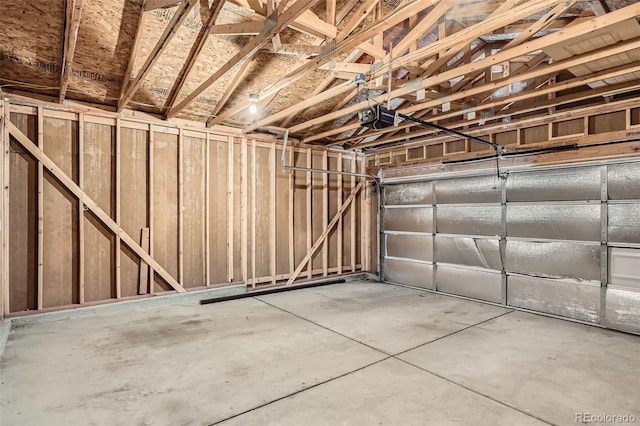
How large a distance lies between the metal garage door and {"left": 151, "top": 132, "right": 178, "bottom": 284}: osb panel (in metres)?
4.28

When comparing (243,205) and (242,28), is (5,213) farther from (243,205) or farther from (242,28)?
(242,28)

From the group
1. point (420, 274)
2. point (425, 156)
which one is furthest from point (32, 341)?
point (425, 156)

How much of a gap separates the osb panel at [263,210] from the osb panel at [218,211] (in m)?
0.59

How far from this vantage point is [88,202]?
4.71 m

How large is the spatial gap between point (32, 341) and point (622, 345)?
254 inches

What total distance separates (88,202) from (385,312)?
4473mm

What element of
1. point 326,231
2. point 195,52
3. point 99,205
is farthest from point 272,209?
point 195,52

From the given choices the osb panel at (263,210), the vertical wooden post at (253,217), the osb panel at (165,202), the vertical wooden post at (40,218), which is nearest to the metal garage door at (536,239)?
the osb panel at (263,210)

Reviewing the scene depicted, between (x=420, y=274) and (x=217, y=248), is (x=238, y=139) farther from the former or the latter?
(x=420, y=274)

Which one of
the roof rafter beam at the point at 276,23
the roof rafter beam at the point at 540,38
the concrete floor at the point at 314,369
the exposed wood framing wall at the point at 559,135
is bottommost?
the concrete floor at the point at 314,369

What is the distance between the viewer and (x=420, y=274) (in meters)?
6.58

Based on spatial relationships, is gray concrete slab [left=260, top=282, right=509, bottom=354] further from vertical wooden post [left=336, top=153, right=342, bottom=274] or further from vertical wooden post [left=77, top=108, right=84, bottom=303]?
vertical wooden post [left=77, top=108, right=84, bottom=303]

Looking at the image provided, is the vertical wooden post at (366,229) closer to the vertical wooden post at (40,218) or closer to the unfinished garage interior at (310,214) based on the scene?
the unfinished garage interior at (310,214)

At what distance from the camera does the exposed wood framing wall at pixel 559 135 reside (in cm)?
427
